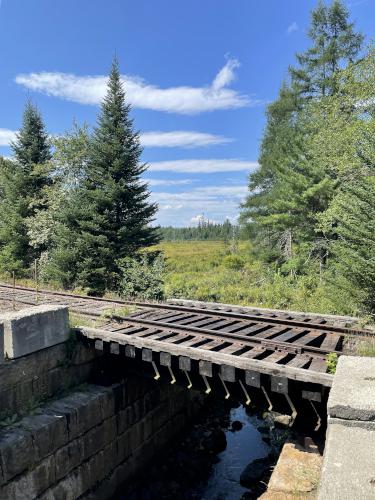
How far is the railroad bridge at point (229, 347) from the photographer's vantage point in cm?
585

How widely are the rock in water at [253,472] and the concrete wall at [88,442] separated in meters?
2.18

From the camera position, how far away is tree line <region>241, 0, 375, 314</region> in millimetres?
10148

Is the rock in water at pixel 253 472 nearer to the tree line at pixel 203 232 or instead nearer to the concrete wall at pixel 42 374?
the concrete wall at pixel 42 374

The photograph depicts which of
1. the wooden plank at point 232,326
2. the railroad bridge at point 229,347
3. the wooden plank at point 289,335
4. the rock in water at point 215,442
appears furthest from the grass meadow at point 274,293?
the rock in water at point 215,442

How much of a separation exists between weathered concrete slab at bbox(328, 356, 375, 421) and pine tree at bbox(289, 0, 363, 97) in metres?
20.6

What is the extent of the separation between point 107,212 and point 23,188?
8.32 m

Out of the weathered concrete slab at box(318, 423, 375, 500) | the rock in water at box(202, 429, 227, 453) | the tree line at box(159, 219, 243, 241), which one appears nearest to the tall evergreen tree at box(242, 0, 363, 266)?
the rock in water at box(202, 429, 227, 453)

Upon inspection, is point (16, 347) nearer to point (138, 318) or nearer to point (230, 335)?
point (138, 318)

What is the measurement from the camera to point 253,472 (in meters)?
8.85

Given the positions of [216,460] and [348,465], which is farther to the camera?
[216,460]

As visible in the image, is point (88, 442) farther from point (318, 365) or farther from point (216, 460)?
point (318, 365)

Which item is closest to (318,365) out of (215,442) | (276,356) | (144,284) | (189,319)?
(276,356)

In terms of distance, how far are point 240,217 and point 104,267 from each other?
43.4ft

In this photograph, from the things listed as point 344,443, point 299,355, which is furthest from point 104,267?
point 344,443
